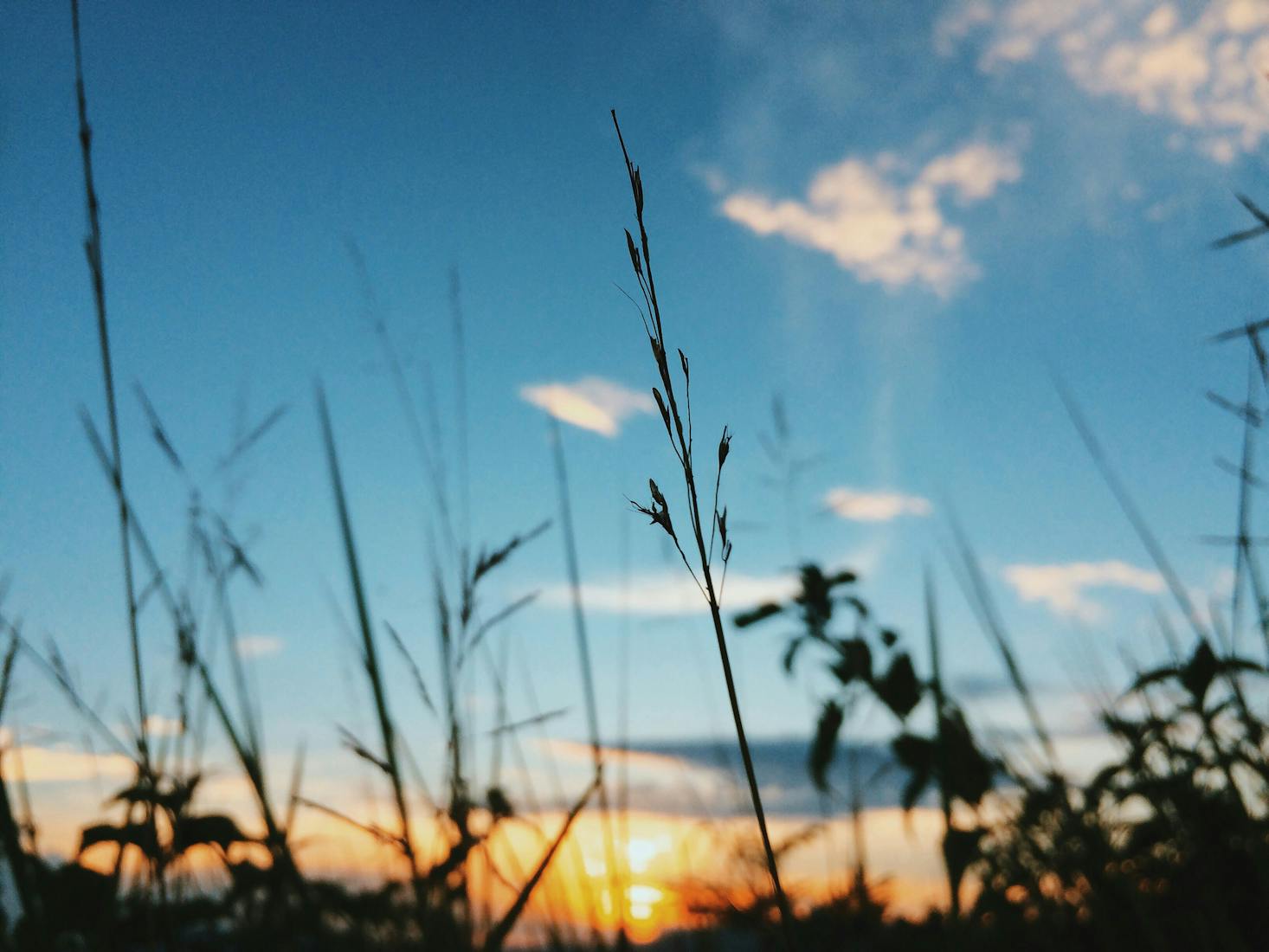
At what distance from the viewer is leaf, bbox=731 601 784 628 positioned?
3.80 metres

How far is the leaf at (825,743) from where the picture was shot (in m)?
2.96

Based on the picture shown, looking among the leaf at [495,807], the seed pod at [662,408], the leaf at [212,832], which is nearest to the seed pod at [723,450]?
the seed pod at [662,408]

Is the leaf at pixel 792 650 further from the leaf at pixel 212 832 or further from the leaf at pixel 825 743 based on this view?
the leaf at pixel 212 832

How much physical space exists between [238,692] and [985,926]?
2435 millimetres

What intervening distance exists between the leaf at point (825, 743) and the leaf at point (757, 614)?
558 mm

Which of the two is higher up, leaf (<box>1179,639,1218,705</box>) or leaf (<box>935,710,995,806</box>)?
leaf (<box>1179,639,1218,705</box>)

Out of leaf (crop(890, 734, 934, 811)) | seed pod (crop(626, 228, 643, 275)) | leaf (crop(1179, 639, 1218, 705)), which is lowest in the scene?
leaf (crop(890, 734, 934, 811))

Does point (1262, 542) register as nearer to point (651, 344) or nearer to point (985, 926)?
point (651, 344)

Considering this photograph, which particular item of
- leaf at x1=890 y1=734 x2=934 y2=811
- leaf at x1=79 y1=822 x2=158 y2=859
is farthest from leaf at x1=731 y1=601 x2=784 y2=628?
leaf at x1=79 y1=822 x2=158 y2=859

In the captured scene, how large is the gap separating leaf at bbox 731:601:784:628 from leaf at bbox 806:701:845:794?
0.56m

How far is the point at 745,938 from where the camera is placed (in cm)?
443

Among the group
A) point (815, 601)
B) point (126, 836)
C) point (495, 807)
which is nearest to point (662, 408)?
point (495, 807)

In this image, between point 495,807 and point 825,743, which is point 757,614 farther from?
point 495,807

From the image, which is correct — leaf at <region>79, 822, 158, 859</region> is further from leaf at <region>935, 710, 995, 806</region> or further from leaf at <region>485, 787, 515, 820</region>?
leaf at <region>935, 710, 995, 806</region>
